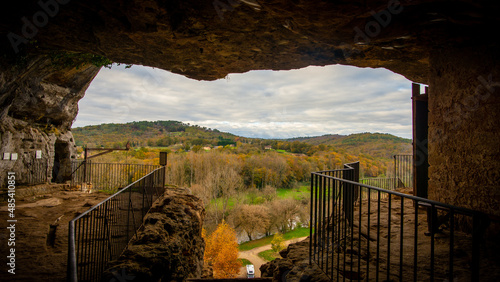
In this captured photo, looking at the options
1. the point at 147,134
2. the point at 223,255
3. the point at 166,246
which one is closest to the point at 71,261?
the point at 166,246

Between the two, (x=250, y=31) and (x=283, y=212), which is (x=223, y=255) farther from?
(x=250, y=31)

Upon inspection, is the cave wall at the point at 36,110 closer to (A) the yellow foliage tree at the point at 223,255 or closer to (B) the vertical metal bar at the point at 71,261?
(B) the vertical metal bar at the point at 71,261

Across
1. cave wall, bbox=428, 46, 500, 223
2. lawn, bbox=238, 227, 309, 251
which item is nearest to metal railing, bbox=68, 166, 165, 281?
cave wall, bbox=428, 46, 500, 223

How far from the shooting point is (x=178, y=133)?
69.1m

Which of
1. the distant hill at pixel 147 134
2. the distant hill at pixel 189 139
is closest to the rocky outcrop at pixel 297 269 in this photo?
the distant hill at pixel 189 139

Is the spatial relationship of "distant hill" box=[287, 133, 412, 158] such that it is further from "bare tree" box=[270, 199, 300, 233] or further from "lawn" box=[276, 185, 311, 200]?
"bare tree" box=[270, 199, 300, 233]

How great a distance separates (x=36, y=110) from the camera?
9922mm

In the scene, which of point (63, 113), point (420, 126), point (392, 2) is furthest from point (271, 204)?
point (392, 2)

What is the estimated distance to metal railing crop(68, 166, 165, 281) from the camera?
9.63ft

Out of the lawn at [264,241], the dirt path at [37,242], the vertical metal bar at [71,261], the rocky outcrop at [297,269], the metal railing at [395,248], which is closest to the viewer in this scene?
the vertical metal bar at [71,261]

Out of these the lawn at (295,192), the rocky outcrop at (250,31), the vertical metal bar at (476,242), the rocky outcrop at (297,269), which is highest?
the rocky outcrop at (250,31)

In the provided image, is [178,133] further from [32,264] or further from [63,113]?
[32,264]

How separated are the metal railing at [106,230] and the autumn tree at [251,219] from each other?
25.6 m

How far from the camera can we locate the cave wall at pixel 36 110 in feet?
24.9
